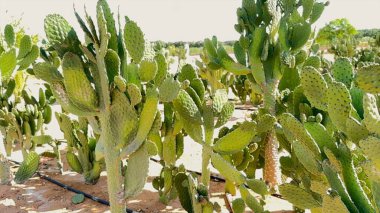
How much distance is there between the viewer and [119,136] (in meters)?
1.77

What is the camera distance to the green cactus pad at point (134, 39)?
167 cm

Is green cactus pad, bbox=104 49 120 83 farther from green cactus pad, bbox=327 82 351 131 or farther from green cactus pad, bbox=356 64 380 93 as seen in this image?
green cactus pad, bbox=356 64 380 93

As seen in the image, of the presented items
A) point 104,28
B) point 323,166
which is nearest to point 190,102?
point 104,28

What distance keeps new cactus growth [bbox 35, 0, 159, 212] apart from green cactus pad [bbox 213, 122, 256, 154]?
0.37m

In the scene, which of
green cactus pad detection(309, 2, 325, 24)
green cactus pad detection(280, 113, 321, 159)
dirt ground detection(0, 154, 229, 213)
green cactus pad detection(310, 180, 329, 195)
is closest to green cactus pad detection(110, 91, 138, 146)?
green cactus pad detection(280, 113, 321, 159)

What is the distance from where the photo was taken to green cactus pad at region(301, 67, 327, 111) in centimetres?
133

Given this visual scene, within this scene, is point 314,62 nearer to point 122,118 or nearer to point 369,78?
point 122,118

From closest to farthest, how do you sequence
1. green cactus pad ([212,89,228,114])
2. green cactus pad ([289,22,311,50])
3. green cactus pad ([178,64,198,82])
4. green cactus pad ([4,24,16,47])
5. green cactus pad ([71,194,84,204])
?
green cactus pad ([212,89,228,114]) → green cactus pad ([178,64,198,82]) → green cactus pad ([289,22,311,50]) → green cactus pad ([71,194,84,204]) → green cactus pad ([4,24,16,47])

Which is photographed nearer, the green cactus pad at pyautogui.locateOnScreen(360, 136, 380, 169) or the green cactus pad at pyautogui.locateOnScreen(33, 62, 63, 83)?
the green cactus pad at pyautogui.locateOnScreen(360, 136, 380, 169)

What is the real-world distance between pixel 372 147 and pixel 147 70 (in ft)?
3.16

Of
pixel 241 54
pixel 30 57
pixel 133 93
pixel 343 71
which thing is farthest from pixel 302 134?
pixel 30 57

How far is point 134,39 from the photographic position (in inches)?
66.1

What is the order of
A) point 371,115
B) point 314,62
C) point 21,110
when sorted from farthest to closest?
point 21,110
point 314,62
point 371,115

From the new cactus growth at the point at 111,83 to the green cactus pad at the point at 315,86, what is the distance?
2.00 ft
